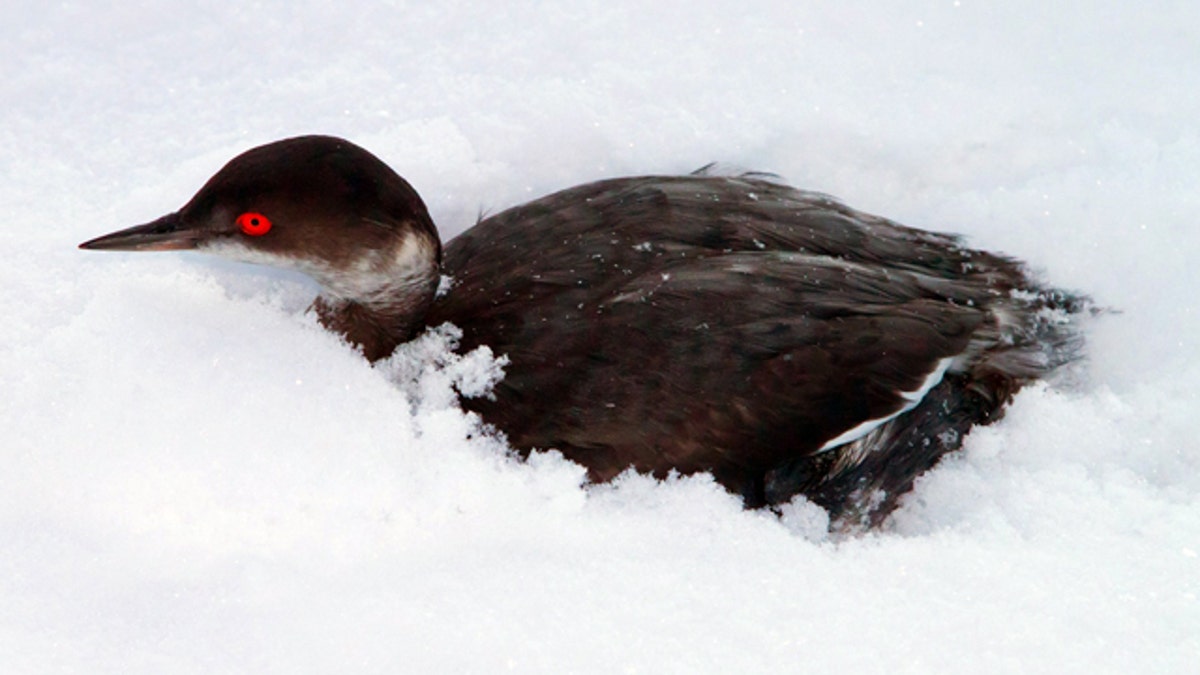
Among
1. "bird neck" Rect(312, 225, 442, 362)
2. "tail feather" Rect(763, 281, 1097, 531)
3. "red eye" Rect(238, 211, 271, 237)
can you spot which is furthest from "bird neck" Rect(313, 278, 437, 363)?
"tail feather" Rect(763, 281, 1097, 531)

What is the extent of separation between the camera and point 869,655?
2287 millimetres

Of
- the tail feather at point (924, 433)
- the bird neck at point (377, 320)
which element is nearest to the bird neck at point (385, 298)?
the bird neck at point (377, 320)

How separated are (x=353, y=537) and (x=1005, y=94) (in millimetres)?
2441

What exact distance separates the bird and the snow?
0.09 metres

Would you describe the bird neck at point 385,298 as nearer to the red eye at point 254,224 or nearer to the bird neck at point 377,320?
the bird neck at point 377,320

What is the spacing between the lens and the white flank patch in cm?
270

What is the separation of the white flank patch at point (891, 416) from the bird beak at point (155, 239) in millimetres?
1458

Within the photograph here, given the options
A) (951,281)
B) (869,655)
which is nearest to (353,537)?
(869,655)

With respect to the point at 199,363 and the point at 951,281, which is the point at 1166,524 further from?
the point at 199,363

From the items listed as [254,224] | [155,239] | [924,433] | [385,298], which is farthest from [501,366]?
[924,433]

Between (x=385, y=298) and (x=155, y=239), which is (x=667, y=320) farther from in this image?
(x=155, y=239)

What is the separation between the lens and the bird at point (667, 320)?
261 cm

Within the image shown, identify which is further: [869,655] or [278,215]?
[278,215]

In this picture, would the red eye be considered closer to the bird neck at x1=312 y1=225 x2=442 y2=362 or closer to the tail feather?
the bird neck at x1=312 y1=225 x2=442 y2=362
